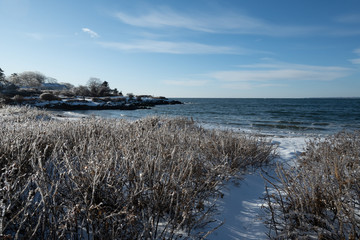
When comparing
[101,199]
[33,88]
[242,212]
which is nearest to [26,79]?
[33,88]

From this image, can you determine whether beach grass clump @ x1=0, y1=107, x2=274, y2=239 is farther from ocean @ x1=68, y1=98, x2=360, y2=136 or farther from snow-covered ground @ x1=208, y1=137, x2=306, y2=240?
ocean @ x1=68, y1=98, x2=360, y2=136

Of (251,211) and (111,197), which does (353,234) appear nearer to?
(251,211)

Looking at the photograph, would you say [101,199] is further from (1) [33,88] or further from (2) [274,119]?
(1) [33,88]

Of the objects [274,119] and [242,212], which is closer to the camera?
[242,212]

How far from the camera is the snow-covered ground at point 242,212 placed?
2.49 m

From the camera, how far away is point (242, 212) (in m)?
3.00

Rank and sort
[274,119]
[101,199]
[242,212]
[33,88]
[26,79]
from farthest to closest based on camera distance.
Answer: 1. [26,79]
2. [33,88]
3. [274,119]
4. [242,212]
5. [101,199]

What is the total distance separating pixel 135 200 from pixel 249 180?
104 inches

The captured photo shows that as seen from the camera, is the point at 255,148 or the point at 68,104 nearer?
the point at 255,148

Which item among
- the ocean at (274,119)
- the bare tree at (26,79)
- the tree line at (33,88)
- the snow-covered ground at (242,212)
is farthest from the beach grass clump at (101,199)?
the bare tree at (26,79)

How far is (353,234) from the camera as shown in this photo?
5.90ft

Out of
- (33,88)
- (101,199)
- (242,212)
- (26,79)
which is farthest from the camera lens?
(26,79)

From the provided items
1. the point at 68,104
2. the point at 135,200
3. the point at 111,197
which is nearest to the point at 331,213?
the point at 135,200

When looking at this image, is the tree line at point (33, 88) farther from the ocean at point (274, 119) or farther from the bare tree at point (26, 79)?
the ocean at point (274, 119)
